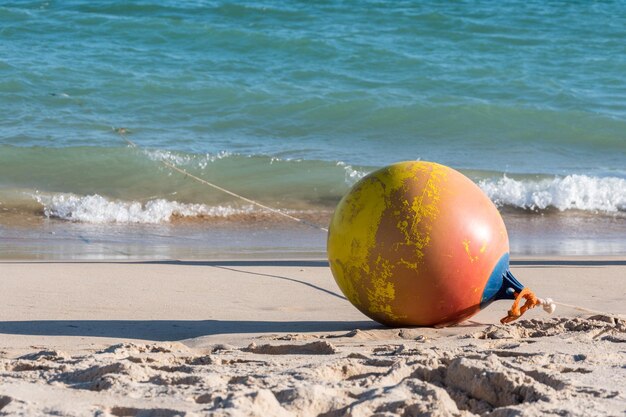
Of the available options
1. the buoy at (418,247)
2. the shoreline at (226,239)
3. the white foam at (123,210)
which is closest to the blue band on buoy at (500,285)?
the buoy at (418,247)

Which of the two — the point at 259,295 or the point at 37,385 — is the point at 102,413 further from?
the point at 259,295

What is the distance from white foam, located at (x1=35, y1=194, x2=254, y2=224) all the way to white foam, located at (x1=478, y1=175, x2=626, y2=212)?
107 inches

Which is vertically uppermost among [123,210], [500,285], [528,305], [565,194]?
[500,285]

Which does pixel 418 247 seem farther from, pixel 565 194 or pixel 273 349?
pixel 565 194

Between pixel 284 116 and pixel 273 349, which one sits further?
pixel 284 116

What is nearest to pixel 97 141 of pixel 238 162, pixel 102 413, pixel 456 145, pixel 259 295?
pixel 238 162

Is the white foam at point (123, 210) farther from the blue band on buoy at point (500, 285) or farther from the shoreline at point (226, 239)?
the blue band on buoy at point (500, 285)

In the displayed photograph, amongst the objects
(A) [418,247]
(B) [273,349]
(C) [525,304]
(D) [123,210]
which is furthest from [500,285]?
(D) [123,210]

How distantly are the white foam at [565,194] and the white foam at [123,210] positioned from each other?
2.72 m

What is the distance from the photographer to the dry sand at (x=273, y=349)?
3.28m

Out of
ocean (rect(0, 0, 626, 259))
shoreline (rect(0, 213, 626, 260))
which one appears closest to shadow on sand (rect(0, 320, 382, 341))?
shoreline (rect(0, 213, 626, 260))

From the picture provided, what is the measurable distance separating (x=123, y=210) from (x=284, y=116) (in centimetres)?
493

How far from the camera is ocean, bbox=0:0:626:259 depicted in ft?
29.7

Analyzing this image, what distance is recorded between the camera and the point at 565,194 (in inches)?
387
